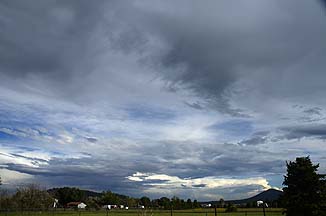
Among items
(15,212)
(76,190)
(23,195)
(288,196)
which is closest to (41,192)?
(23,195)

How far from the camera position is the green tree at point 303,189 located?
1778 centimetres

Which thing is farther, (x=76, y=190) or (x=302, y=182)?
(x=76, y=190)

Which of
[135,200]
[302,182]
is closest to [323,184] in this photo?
[302,182]

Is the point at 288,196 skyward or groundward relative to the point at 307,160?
groundward

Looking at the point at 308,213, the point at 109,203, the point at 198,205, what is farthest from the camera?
the point at 109,203

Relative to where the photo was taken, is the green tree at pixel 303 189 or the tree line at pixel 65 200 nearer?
Result: the green tree at pixel 303 189

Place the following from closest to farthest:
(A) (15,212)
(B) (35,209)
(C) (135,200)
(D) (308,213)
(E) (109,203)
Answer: (D) (308,213) → (A) (15,212) → (B) (35,209) → (E) (109,203) → (C) (135,200)

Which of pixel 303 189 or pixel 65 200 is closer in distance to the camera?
pixel 303 189

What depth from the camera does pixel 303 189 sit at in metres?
18.3

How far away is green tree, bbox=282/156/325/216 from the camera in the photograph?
17.8m

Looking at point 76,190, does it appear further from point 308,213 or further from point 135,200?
point 308,213

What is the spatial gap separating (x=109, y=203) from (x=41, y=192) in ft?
165

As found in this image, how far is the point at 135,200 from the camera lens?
13138 cm

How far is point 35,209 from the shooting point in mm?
63531
